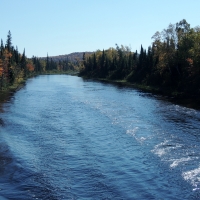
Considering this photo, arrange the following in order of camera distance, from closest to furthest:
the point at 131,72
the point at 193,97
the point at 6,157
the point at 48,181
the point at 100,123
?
the point at 48,181 < the point at 6,157 < the point at 100,123 < the point at 193,97 < the point at 131,72

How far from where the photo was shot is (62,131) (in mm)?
31375

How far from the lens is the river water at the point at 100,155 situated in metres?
17.1

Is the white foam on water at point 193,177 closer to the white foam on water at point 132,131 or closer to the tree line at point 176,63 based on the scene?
the white foam on water at point 132,131

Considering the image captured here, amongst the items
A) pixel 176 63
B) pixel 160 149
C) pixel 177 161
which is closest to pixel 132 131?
pixel 160 149

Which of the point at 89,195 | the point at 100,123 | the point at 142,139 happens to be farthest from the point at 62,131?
the point at 89,195

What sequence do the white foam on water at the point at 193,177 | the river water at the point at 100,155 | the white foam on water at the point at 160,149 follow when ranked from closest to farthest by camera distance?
1. the river water at the point at 100,155
2. the white foam on water at the point at 193,177
3. the white foam on water at the point at 160,149

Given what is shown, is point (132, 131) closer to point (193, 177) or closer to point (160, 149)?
point (160, 149)

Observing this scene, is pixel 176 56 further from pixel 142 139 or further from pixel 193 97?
pixel 142 139

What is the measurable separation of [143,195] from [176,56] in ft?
201

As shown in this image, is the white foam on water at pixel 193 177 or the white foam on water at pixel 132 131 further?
the white foam on water at pixel 132 131

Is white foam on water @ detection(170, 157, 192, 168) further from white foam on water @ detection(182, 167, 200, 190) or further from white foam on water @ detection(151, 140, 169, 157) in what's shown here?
white foam on water @ detection(151, 140, 169, 157)

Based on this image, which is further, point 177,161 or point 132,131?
point 132,131

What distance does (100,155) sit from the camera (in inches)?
918

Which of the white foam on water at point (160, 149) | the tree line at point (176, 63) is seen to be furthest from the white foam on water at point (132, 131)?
the tree line at point (176, 63)
